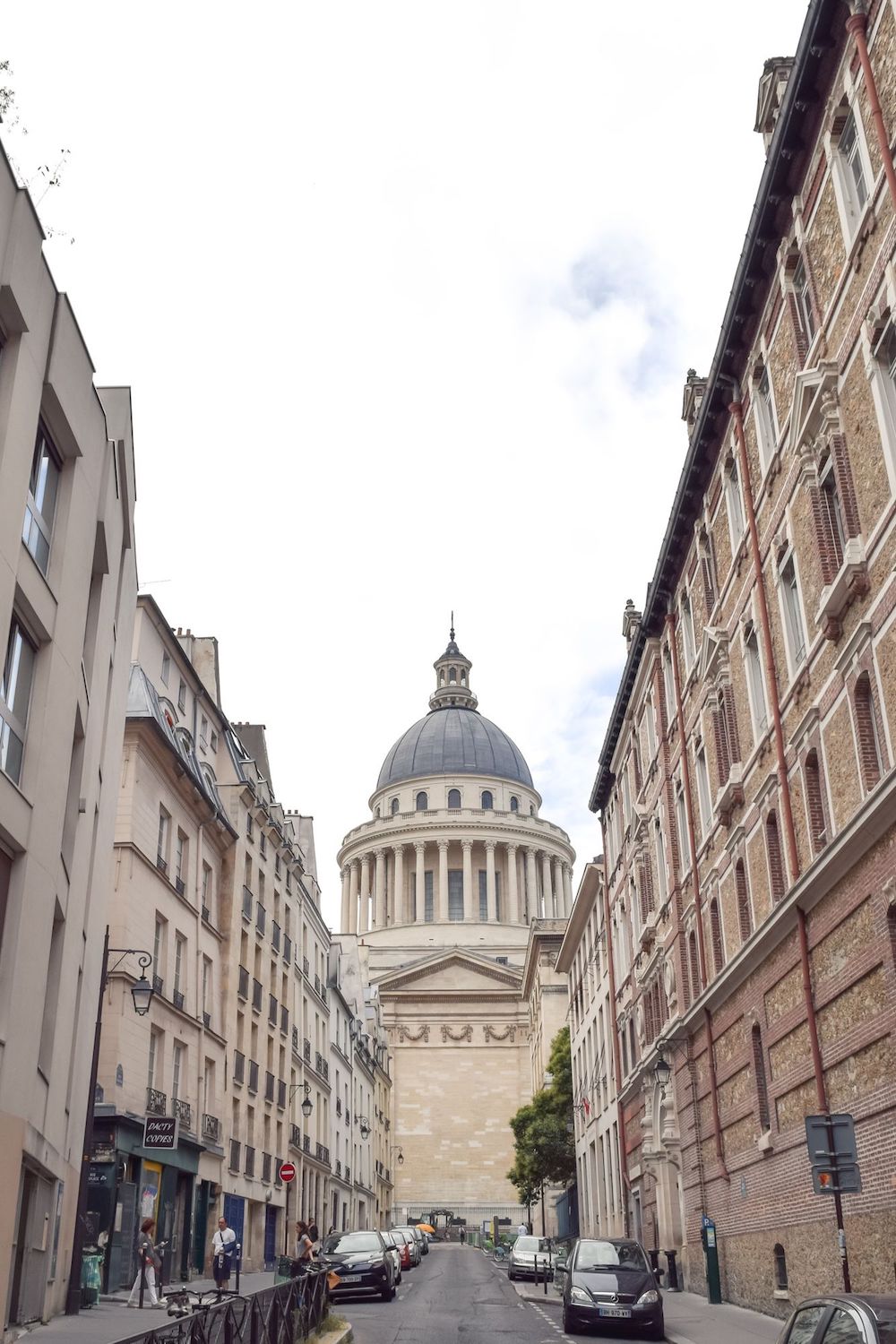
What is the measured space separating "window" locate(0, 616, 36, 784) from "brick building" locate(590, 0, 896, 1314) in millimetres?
10472

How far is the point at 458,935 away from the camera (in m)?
116

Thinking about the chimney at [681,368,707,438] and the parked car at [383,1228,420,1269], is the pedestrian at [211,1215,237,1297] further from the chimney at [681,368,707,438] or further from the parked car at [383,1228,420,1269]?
the chimney at [681,368,707,438]

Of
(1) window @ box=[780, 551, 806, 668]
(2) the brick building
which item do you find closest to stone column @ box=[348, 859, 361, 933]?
(2) the brick building

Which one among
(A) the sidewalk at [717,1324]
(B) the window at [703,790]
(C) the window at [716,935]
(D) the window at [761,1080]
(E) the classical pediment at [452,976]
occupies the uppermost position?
(E) the classical pediment at [452,976]

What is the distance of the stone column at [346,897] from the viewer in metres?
124

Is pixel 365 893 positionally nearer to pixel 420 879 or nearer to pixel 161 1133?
pixel 420 879

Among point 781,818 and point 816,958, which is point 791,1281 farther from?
point 781,818

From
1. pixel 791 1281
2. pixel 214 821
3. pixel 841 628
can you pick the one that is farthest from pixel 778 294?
pixel 214 821

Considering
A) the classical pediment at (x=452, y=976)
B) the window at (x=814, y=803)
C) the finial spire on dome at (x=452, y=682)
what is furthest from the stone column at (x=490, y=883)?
the window at (x=814, y=803)

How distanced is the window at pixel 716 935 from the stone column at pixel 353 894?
97.5 meters

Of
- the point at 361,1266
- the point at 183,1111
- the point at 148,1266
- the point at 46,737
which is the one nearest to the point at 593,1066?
the point at 361,1266

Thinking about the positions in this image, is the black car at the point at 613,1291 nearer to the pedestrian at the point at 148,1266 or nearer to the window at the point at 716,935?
the window at the point at 716,935

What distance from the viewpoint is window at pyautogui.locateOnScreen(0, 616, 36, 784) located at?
1591cm

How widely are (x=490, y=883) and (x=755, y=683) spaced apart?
96771 mm
